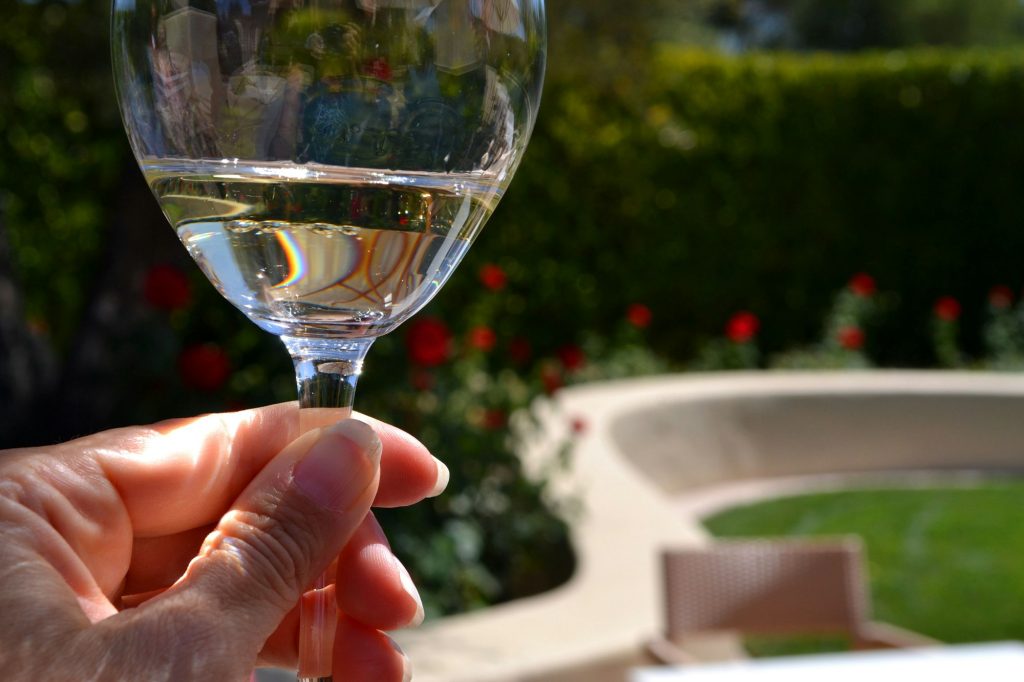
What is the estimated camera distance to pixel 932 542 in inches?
237

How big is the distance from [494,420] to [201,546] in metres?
3.04

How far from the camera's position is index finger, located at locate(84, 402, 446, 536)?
114 cm

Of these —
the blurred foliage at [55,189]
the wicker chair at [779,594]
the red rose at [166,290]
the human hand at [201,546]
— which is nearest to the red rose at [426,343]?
the red rose at [166,290]

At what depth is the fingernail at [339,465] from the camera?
2.95 feet

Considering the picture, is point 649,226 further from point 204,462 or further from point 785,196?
point 204,462

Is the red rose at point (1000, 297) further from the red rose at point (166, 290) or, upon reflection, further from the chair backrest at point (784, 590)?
the red rose at point (166, 290)

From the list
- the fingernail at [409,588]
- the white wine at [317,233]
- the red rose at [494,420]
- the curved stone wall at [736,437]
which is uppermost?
the white wine at [317,233]

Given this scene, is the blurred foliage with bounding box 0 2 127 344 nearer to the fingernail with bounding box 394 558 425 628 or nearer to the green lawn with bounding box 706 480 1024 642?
the green lawn with bounding box 706 480 1024 642

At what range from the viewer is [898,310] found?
1047 cm

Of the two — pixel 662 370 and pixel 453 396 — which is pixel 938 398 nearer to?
pixel 662 370

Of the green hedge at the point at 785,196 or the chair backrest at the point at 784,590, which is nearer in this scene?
the chair backrest at the point at 784,590

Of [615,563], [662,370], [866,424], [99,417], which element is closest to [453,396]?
[615,563]

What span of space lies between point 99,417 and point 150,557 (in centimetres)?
268

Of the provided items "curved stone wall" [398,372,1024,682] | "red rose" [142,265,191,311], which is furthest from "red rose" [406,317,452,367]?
"curved stone wall" [398,372,1024,682]
